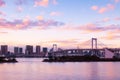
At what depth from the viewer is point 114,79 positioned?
Result: 60.3 feet

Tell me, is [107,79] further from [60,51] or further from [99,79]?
[60,51]

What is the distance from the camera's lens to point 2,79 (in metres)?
18.3

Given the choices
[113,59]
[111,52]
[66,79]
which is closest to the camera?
[66,79]

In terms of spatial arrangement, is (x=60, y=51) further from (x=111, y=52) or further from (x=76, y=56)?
(x=111, y=52)

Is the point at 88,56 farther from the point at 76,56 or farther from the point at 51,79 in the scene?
the point at 51,79

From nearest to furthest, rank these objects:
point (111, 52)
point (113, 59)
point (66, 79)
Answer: point (66, 79) < point (111, 52) < point (113, 59)

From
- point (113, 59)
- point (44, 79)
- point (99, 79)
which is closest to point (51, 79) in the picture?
point (44, 79)

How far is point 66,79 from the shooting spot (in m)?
17.8

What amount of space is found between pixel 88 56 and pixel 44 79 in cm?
4301

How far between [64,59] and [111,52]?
346 inches

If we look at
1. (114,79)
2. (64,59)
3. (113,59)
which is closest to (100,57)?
(113,59)

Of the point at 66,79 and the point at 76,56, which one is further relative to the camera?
the point at 76,56

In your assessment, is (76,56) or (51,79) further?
(76,56)

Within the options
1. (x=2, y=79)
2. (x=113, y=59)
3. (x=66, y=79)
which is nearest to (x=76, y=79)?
(x=66, y=79)
